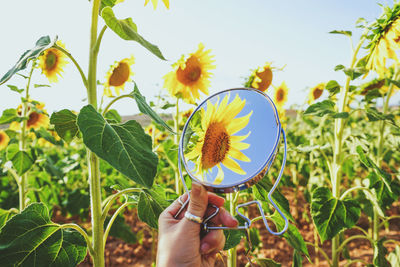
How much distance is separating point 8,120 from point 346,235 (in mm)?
3236

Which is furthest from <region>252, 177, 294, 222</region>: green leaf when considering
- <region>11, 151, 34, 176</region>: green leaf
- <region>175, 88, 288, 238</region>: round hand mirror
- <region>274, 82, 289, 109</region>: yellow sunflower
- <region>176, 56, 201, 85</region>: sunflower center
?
<region>274, 82, 289, 109</region>: yellow sunflower

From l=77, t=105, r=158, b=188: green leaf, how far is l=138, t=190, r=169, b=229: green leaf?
0.94ft

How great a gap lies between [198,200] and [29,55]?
62 centimetres

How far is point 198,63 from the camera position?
7.43 ft

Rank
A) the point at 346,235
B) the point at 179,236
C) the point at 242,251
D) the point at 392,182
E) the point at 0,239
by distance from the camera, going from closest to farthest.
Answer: the point at 179,236 → the point at 0,239 → the point at 392,182 → the point at 242,251 → the point at 346,235

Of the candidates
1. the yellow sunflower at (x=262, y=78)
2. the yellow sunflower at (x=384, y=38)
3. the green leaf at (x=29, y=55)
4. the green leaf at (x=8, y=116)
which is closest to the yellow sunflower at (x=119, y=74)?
the green leaf at (x=8, y=116)

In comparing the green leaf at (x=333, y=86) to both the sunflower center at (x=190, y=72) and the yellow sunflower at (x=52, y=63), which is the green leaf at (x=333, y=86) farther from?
the yellow sunflower at (x=52, y=63)

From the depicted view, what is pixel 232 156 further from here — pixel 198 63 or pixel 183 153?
pixel 198 63

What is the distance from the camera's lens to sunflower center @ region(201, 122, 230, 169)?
83cm

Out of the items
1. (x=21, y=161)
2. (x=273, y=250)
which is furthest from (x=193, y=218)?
(x=273, y=250)

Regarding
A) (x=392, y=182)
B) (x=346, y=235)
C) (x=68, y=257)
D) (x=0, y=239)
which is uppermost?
(x=0, y=239)

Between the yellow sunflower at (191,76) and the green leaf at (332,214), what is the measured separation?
1.11 meters

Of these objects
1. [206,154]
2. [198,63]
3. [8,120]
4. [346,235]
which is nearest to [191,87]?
[198,63]

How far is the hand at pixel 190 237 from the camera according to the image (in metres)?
0.77
